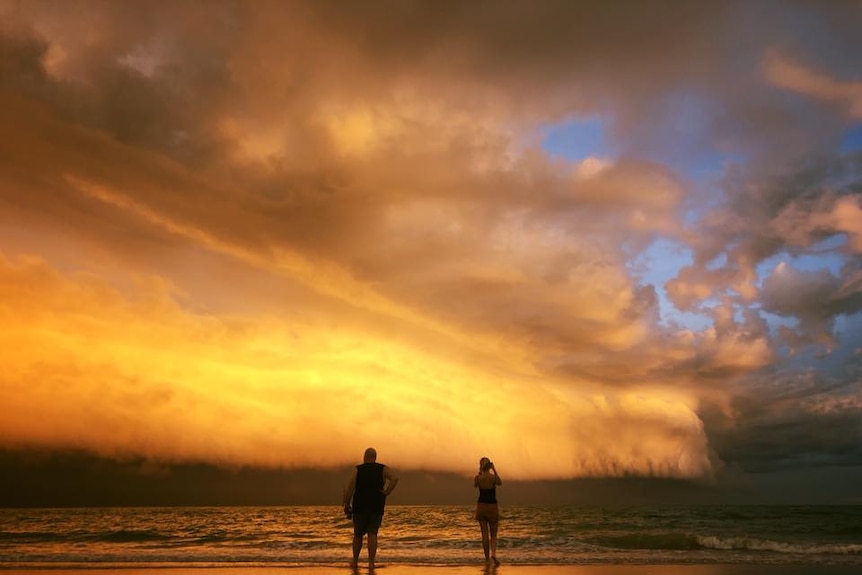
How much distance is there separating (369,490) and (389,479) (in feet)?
1.38

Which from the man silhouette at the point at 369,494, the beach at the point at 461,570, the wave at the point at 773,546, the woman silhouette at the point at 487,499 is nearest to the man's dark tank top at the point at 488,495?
the woman silhouette at the point at 487,499

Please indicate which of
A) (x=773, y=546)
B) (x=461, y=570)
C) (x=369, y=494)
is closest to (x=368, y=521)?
(x=369, y=494)

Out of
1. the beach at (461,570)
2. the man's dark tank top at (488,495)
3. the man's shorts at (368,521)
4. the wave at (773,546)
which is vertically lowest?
the wave at (773,546)

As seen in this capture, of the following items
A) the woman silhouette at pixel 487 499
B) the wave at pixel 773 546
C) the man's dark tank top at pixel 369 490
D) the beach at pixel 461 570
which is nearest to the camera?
the man's dark tank top at pixel 369 490

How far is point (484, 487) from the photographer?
14.0m

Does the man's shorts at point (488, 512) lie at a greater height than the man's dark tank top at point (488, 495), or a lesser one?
lesser

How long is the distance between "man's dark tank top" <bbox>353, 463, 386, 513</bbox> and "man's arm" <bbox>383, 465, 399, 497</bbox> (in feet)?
0.25

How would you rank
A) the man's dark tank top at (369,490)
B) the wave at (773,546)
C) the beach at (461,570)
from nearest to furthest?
the man's dark tank top at (369,490) → the beach at (461,570) → the wave at (773,546)

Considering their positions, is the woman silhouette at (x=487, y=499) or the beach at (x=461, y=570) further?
the woman silhouette at (x=487, y=499)

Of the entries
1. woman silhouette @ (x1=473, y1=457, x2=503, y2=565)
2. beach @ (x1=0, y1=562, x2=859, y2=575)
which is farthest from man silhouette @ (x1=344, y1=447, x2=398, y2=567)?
woman silhouette @ (x1=473, y1=457, x2=503, y2=565)

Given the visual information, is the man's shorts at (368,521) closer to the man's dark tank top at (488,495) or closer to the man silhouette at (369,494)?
the man silhouette at (369,494)

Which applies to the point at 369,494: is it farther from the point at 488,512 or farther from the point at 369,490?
the point at 488,512

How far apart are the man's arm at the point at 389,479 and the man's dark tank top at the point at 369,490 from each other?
8 centimetres

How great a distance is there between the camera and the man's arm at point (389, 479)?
1180 cm
